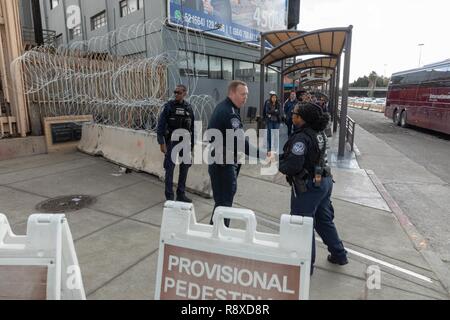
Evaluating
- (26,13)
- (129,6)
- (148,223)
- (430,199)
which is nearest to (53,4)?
(26,13)

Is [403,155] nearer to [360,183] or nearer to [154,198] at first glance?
[360,183]

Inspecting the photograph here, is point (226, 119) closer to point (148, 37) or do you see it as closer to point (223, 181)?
point (223, 181)

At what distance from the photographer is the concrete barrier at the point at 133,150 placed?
576 centimetres

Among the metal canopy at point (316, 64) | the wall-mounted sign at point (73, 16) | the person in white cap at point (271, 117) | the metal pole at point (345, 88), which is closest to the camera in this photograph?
the metal pole at point (345, 88)

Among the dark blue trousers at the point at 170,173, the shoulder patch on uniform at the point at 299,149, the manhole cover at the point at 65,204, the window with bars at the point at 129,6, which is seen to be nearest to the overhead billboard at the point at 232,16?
the window with bars at the point at 129,6

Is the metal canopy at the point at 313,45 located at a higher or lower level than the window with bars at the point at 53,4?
lower

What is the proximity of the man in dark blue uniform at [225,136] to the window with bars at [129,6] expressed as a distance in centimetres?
1282

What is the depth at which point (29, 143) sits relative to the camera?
871cm

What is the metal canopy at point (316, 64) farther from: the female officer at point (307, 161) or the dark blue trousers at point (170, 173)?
the female officer at point (307, 161)

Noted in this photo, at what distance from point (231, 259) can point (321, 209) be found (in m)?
1.60

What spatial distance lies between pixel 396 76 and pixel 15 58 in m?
20.0

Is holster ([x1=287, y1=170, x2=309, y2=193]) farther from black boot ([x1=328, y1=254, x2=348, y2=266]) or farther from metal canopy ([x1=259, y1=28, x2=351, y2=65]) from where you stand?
metal canopy ([x1=259, y1=28, x2=351, y2=65])

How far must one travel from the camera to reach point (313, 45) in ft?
33.4
